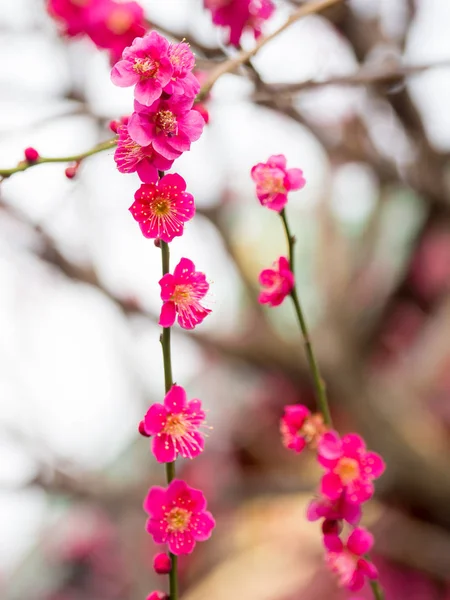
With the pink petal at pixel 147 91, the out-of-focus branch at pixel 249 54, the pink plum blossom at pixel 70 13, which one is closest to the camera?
the pink petal at pixel 147 91

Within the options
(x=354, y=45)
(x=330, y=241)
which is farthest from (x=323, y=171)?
(x=354, y=45)

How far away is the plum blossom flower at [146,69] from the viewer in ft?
1.11

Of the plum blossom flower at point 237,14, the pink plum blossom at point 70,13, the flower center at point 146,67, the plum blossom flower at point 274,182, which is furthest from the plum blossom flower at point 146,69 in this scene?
the pink plum blossom at point 70,13

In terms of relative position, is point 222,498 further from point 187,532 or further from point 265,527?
point 187,532

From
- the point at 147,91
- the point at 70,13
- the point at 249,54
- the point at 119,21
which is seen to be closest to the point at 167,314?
the point at 147,91

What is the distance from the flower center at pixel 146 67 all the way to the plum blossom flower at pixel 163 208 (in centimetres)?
6

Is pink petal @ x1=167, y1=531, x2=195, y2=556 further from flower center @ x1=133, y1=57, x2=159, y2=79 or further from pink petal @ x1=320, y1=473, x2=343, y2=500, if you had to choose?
flower center @ x1=133, y1=57, x2=159, y2=79

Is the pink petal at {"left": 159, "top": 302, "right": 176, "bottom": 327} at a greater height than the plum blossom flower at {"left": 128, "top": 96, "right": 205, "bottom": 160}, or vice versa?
the plum blossom flower at {"left": 128, "top": 96, "right": 205, "bottom": 160}

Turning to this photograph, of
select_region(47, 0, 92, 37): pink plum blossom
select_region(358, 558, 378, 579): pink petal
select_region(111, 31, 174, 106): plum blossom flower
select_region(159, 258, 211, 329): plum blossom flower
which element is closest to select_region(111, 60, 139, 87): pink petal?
select_region(111, 31, 174, 106): plum blossom flower

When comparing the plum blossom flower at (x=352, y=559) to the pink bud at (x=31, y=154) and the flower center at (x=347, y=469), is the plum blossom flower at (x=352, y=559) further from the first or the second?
the pink bud at (x=31, y=154)

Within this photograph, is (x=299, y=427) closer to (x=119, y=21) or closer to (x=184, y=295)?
(x=184, y=295)

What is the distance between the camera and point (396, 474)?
5.21ft

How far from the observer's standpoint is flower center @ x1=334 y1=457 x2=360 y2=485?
400 millimetres

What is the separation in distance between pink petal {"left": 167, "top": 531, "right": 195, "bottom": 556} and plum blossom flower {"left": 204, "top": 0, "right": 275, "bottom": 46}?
1.73 ft
